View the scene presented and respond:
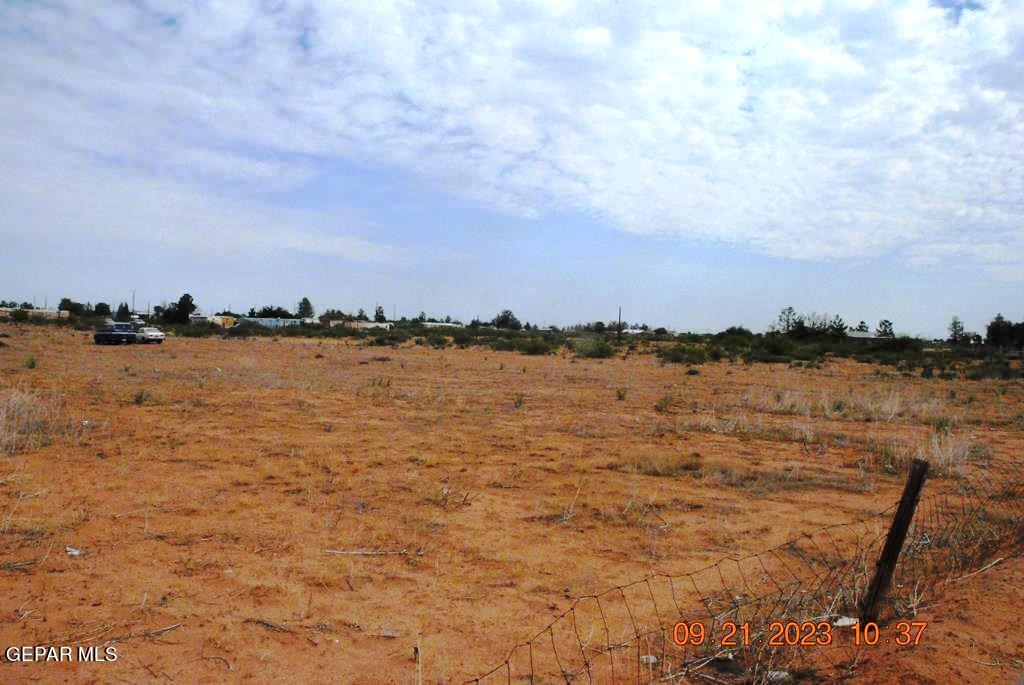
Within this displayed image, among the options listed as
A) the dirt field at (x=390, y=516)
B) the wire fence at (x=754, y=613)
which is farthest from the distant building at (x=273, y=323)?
the wire fence at (x=754, y=613)

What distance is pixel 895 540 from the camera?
168 inches

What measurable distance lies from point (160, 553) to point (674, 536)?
15.8ft

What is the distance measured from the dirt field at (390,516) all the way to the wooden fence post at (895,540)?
36cm

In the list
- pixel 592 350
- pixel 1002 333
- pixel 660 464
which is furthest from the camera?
pixel 1002 333

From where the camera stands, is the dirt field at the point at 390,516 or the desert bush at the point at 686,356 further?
the desert bush at the point at 686,356

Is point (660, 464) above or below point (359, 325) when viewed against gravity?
below

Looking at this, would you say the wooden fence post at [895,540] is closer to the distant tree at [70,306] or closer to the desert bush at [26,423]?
the desert bush at [26,423]

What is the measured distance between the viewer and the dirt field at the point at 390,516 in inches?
178

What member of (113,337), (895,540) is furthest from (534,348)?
(895,540)

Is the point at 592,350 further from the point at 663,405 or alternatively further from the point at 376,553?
the point at 376,553

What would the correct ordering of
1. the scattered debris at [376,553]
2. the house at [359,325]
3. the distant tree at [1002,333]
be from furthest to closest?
the house at [359,325] < the distant tree at [1002,333] < the scattered debris at [376,553]

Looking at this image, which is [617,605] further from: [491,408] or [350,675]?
[491,408]
